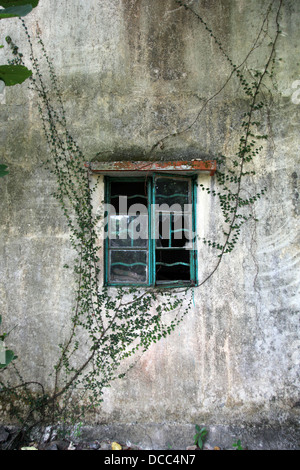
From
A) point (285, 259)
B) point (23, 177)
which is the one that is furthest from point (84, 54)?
point (285, 259)

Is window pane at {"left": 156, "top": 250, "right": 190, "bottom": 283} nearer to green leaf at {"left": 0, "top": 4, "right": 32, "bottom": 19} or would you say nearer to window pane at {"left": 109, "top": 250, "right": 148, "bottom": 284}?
window pane at {"left": 109, "top": 250, "right": 148, "bottom": 284}

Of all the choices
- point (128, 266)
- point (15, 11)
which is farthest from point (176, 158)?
point (15, 11)

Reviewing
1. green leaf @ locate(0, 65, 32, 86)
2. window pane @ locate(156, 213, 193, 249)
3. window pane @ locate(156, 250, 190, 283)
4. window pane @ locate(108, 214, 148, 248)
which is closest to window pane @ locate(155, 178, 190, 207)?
window pane @ locate(156, 213, 193, 249)

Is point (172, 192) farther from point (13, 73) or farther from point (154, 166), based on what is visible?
point (13, 73)

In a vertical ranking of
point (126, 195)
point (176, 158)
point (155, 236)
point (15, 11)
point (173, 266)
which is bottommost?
point (173, 266)

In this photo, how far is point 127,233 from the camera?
3469 millimetres

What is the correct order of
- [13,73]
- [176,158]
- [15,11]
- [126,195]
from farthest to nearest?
[126,195] → [176,158] → [13,73] → [15,11]

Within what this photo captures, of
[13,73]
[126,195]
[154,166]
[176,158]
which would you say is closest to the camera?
[13,73]

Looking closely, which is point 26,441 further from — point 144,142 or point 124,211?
point 144,142

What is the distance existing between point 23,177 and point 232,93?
7.55 ft

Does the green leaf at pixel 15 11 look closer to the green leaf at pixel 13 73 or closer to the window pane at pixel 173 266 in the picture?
the green leaf at pixel 13 73

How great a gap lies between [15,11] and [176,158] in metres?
1.99

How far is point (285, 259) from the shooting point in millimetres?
3293

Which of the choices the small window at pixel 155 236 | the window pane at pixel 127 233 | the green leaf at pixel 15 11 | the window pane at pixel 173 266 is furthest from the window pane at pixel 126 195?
the green leaf at pixel 15 11
